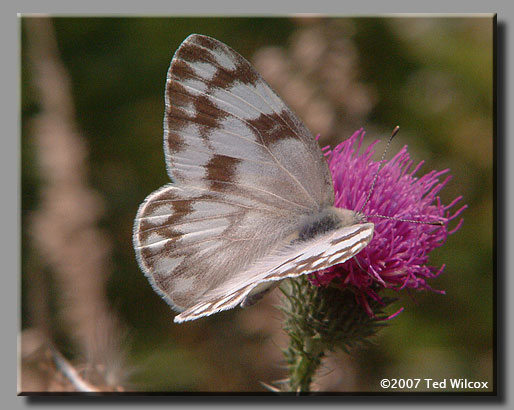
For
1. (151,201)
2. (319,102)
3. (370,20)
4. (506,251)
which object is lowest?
(506,251)

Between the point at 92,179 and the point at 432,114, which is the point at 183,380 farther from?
the point at 432,114

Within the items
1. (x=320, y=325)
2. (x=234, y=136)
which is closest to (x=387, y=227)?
(x=320, y=325)

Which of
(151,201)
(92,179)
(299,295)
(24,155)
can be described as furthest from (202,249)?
(92,179)

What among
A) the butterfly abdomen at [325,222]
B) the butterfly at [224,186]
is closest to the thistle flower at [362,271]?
the butterfly abdomen at [325,222]

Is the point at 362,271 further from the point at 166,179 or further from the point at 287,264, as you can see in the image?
the point at 166,179

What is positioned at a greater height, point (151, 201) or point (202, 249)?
point (151, 201)

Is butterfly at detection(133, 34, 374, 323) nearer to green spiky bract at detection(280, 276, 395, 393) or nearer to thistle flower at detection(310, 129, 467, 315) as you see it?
thistle flower at detection(310, 129, 467, 315)
